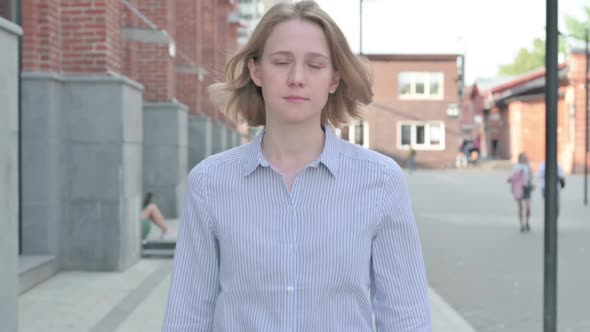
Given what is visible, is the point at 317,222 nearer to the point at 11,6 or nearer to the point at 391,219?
the point at 391,219

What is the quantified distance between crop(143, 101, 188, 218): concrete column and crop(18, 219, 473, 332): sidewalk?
6.72 meters

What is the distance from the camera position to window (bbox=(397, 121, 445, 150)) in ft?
186

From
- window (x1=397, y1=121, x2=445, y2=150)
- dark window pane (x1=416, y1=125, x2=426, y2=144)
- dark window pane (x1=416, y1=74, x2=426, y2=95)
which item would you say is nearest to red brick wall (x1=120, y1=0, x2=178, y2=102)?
window (x1=397, y1=121, x2=445, y2=150)

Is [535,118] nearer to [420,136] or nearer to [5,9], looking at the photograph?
[420,136]

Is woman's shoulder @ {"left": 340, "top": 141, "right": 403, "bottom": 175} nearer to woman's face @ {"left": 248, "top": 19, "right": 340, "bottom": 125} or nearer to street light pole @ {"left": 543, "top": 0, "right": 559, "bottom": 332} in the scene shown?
woman's face @ {"left": 248, "top": 19, "right": 340, "bottom": 125}

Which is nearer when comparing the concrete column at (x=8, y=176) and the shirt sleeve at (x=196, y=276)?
the shirt sleeve at (x=196, y=276)

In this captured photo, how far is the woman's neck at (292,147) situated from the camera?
2250 millimetres

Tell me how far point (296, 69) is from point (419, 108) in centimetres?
5569

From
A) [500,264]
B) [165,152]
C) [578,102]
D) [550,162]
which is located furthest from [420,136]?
[550,162]

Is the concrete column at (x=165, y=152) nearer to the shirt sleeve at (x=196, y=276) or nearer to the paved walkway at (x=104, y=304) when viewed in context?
A: the paved walkway at (x=104, y=304)

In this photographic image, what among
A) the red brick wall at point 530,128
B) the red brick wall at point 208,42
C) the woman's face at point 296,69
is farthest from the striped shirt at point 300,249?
the red brick wall at point 530,128

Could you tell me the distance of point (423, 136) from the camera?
187ft

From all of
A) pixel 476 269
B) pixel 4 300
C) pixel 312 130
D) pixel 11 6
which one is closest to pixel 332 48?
pixel 312 130

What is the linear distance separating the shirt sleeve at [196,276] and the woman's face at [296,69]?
317mm
